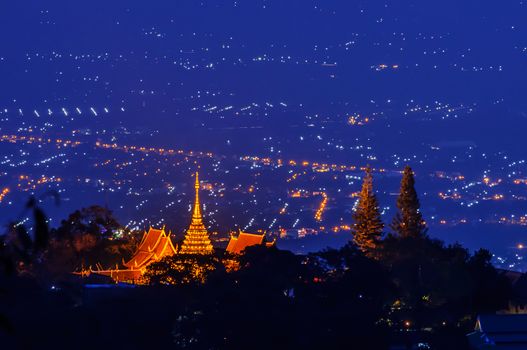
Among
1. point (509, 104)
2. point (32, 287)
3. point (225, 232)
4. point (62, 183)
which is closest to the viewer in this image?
point (32, 287)

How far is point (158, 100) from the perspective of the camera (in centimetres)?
12862

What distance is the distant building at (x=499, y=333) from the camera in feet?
95.3

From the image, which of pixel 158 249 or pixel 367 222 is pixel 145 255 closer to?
pixel 158 249

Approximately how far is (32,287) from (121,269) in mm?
8729

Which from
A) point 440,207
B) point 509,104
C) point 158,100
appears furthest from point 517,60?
point 440,207

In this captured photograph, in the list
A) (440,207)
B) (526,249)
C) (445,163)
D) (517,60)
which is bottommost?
(526,249)

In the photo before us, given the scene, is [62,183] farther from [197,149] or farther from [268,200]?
[197,149]

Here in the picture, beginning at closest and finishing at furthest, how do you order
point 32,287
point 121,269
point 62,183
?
1. point 32,287
2. point 121,269
3. point 62,183

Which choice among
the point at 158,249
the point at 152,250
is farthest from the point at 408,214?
the point at 152,250

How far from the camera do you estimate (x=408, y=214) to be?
39656 mm

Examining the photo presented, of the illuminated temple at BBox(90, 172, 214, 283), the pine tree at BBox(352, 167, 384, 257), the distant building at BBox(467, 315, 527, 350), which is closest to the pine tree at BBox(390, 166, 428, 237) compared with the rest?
the pine tree at BBox(352, 167, 384, 257)

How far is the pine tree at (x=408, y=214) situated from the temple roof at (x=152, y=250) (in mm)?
6743

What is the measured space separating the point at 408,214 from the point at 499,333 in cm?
1039

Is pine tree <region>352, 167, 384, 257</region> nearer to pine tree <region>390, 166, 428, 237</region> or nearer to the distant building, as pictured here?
pine tree <region>390, 166, 428, 237</region>
